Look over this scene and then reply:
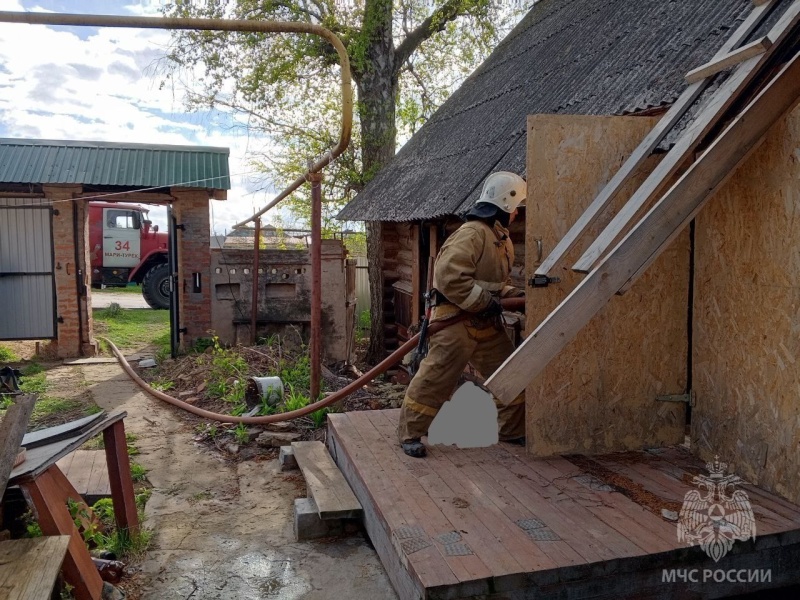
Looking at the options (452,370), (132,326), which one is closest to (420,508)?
(452,370)

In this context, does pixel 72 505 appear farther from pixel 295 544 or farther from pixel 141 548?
pixel 295 544

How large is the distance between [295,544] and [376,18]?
8.93 m

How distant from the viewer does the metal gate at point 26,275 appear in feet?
36.7

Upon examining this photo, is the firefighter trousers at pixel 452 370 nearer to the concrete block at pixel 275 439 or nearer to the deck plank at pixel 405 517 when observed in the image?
the deck plank at pixel 405 517

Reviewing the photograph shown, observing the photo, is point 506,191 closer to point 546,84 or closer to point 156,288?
point 546,84

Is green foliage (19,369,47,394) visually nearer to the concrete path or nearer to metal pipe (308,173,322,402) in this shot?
the concrete path

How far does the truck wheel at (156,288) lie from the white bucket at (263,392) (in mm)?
11348

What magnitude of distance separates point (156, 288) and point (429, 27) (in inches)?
402

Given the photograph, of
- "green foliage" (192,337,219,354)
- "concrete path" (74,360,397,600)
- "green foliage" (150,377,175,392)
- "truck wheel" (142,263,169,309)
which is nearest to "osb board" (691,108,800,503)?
"concrete path" (74,360,397,600)

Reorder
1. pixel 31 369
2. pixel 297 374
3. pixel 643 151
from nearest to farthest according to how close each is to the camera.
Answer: pixel 643 151, pixel 297 374, pixel 31 369

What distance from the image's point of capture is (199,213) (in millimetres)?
11320

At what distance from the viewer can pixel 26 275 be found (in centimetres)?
1126

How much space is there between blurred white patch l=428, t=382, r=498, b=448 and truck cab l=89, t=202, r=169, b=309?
48.9 ft

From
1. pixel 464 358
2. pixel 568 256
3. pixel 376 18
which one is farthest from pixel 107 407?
pixel 376 18
